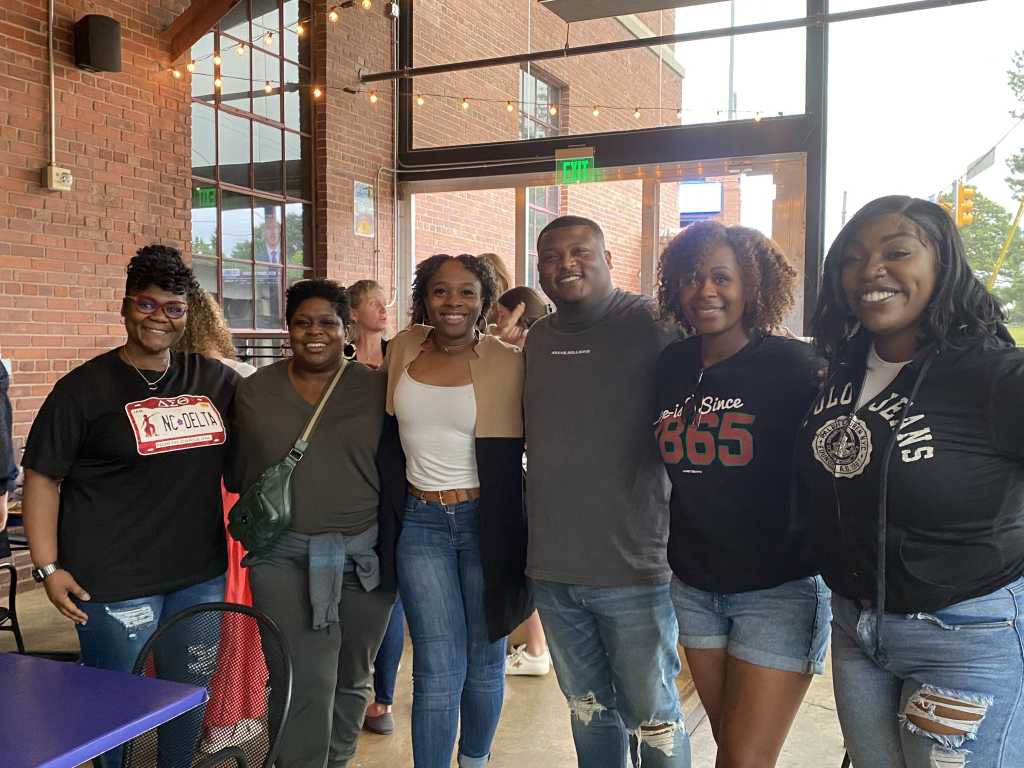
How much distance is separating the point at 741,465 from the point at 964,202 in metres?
5.75

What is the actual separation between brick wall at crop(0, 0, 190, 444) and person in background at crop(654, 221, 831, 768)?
14.5 feet

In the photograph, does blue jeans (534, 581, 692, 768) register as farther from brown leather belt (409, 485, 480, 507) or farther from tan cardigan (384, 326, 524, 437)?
tan cardigan (384, 326, 524, 437)

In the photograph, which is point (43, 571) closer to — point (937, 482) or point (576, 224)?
point (576, 224)

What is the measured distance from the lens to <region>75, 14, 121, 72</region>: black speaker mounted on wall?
5.11 metres

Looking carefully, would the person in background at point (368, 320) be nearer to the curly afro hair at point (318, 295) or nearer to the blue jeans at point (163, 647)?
the curly afro hair at point (318, 295)

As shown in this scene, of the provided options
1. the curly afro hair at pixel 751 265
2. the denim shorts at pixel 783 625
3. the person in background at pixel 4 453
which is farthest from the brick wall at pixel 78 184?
the denim shorts at pixel 783 625

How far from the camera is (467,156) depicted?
8117 millimetres

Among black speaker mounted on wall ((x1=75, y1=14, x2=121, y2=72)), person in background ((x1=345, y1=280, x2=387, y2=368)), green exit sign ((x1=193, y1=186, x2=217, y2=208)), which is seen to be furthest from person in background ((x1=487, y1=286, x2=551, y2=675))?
green exit sign ((x1=193, y1=186, x2=217, y2=208))

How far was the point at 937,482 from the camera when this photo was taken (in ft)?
4.59

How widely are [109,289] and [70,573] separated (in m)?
3.87

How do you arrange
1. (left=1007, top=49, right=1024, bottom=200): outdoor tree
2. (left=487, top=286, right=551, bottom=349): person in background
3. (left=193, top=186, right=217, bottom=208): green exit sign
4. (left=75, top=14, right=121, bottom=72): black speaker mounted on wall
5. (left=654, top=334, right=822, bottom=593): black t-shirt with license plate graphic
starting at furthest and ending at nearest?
(left=193, top=186, right=217, bottom=208): green exit sign, (left=1007, top=49, right=1024, bottom=200): outdoor tree, (left=75, top=14, right=121, bottom=72): black speaker mounted on wall, (left=487, top=286, right=551, bottom=349): person in background, (left=654, top=334, right=822, bottom=593): black t-shirt with license plate graphic

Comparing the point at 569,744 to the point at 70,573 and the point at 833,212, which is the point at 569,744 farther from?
the point at 833,212

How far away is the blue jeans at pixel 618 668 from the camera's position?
202 cm

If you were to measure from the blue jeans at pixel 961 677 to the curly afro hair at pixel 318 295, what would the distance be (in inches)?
59.2
